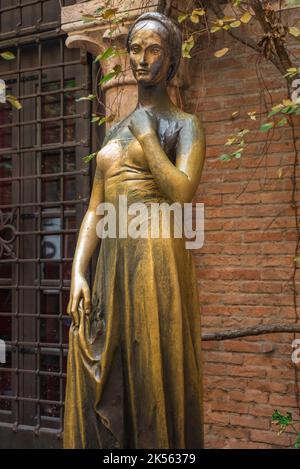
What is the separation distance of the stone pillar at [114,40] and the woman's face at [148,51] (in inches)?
57.5

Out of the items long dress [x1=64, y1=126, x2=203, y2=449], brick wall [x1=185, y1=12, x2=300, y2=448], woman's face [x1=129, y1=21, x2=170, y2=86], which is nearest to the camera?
long dress [x1=64, y1=126, x2=203, y2=449]

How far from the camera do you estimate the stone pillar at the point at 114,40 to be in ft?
12.7

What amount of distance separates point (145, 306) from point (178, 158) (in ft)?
1.85

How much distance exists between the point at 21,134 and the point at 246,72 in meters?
1.82

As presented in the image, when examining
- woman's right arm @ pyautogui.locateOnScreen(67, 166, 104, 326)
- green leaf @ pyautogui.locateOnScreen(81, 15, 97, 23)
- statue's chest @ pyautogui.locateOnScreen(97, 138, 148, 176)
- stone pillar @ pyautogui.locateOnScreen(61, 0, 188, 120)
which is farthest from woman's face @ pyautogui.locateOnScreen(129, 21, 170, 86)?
stone pillar @ pyautogui.locateOnScreen(61, 0, 188, 120)

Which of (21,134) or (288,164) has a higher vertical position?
(21,134)

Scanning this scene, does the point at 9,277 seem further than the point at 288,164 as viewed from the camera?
Yes

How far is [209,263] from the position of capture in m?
4.21

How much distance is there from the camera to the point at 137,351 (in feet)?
7.70

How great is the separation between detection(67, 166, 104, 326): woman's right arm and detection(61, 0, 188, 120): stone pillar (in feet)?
4.71

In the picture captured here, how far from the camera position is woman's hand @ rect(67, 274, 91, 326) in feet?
8.14

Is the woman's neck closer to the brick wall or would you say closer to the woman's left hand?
the woman's left hand
